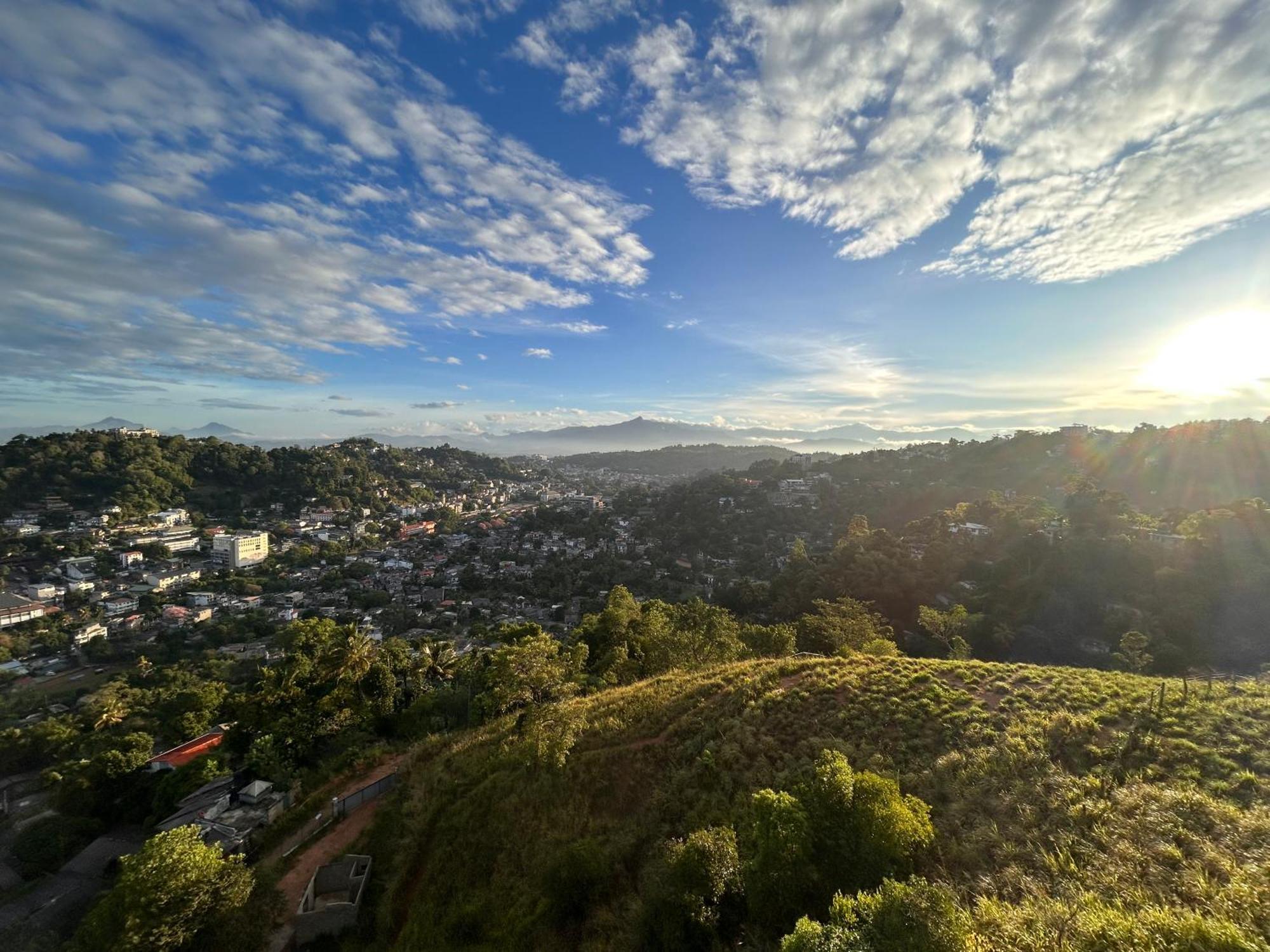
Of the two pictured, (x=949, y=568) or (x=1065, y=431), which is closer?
(x=949, y=568)

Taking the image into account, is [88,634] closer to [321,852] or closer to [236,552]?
[236,552]

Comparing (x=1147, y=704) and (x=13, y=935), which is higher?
(x=1147, y=704)

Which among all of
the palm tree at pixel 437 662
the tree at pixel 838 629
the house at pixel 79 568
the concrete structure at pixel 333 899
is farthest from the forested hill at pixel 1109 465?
the house at pixel 79 568

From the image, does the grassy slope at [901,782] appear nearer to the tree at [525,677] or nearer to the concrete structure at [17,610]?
the tree at [525,677]

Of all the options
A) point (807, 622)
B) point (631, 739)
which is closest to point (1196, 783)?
point (631, 739)

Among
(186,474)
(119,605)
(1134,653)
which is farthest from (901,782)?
(186,474)

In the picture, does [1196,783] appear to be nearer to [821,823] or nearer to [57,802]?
[821,823]
